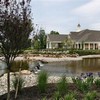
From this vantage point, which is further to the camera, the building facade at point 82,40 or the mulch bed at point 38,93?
the building facade at point 82,40

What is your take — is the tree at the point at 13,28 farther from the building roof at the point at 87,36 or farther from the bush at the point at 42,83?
the building roof at the point at 87,36

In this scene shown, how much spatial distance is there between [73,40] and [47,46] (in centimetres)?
847

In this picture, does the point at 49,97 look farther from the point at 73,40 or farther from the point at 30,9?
the point at 73,40

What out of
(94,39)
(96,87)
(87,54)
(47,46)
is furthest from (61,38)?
(96,87)

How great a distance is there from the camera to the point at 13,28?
773cm

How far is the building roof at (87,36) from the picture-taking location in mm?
73188

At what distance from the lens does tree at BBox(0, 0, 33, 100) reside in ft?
25.3

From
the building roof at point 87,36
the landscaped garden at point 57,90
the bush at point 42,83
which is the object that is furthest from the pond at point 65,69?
the building roof at point 87,36

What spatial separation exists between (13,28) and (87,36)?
221ft

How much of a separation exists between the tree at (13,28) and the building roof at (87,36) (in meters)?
65.4

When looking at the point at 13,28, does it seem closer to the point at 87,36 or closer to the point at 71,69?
the point at 71,69

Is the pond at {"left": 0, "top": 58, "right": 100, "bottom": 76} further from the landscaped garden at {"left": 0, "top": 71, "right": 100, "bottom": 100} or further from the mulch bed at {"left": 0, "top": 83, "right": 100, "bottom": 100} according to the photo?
the landscaped garden at {"left": 0, "top": 71, "right": 100, "bottom": 100}

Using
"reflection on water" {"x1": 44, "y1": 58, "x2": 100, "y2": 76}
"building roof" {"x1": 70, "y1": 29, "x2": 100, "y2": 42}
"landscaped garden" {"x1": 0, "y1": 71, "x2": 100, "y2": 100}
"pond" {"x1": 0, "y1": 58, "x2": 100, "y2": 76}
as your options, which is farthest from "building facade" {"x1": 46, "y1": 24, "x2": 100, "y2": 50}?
"landscaped garden" {"x1": 0, "y1": 71, "x2": 100, "y2": 100}

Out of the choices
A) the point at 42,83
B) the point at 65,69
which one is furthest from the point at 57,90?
the point at 65,69
